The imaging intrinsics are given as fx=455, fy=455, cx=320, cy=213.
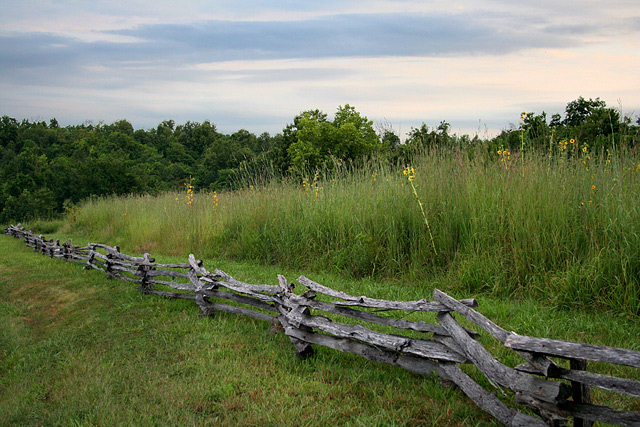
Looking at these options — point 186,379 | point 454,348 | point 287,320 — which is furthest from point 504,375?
point 186,379

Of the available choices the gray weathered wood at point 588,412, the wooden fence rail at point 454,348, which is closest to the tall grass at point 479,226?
the wooden fence rail at point 454,348

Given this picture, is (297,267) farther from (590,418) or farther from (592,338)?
(590,418)

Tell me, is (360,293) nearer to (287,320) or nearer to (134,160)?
(287,320)

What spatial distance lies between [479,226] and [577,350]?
3.92 meters

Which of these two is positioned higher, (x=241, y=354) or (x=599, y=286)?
(x=599, y=286)

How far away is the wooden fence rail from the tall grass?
64.5 inches

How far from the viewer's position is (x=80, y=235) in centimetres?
2036

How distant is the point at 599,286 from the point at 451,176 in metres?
2.90

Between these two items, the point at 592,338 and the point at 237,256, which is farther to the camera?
the point at 237,256

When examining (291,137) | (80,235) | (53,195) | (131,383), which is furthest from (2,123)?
(131,383)

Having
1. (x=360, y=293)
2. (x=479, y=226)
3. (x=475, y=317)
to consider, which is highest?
(x=479, y=226)

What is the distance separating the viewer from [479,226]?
6691 millimetres

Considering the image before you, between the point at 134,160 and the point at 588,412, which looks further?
the point at 134,160

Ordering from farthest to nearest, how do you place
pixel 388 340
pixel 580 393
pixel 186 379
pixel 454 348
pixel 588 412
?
pixel 186 379, pixel 388 340, pixel 454 348, pixel 580 393, pixel 588 412
